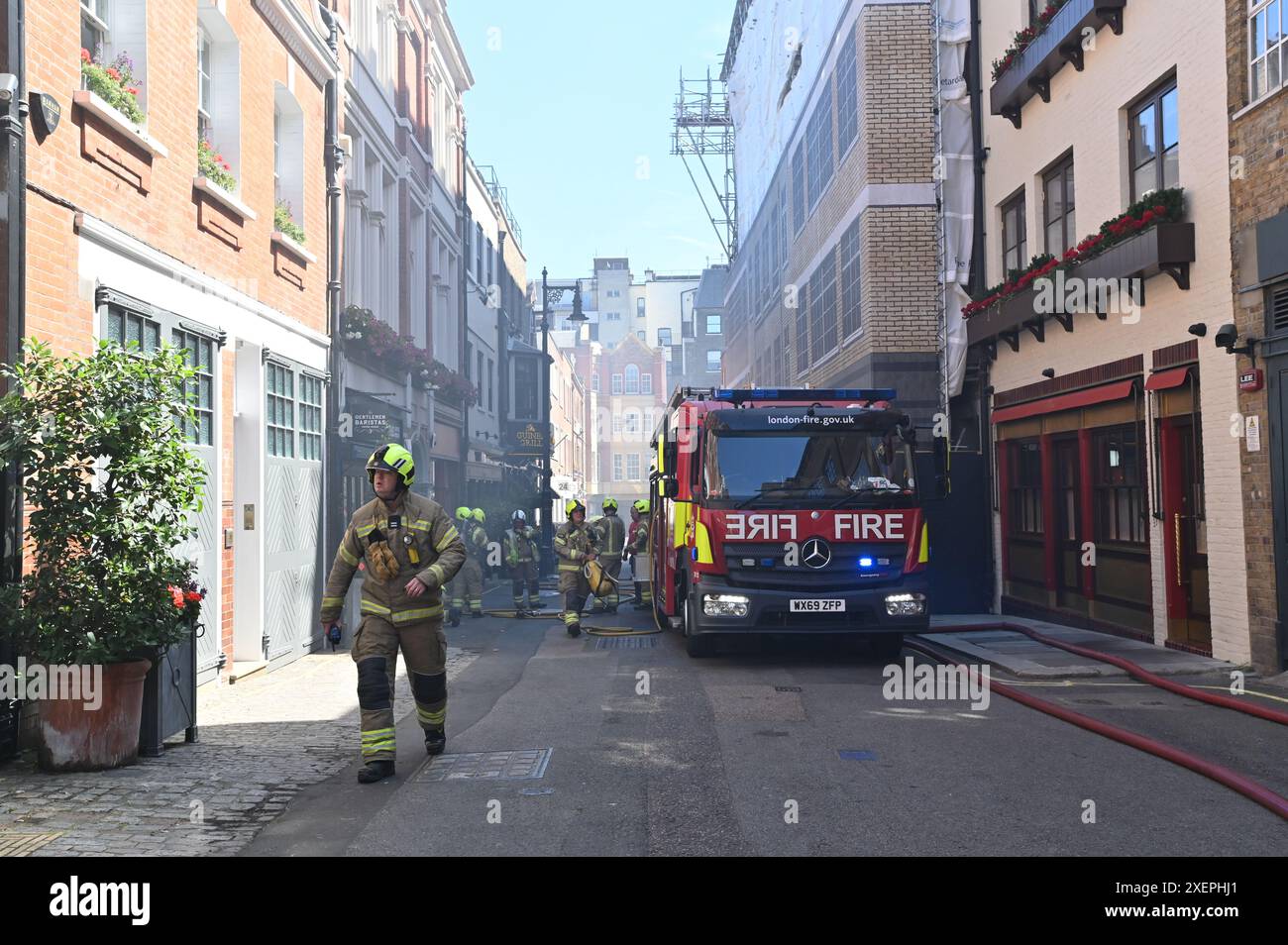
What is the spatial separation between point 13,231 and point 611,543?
10.4 meters

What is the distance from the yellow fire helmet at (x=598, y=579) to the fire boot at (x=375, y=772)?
8321 mm

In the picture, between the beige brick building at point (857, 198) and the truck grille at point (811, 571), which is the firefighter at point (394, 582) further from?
the beige brick building at point (857, 198)

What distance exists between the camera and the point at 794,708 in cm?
855

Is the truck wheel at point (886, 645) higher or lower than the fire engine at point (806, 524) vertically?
lower

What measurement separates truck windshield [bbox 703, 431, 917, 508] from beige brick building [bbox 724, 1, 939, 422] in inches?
266

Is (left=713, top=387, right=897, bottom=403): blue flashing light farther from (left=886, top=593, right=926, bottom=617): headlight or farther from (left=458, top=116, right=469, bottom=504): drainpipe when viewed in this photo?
(left=458, top=116, right=469, bottom=504): drainpipe

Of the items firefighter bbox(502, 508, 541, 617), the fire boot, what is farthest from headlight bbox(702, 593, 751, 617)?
firefighter bbox(502, 508, 541, 617)

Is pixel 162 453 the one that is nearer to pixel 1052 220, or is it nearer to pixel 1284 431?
pixel 1284 431

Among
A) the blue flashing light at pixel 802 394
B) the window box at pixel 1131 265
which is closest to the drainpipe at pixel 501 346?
the window box at pixel 1131 265

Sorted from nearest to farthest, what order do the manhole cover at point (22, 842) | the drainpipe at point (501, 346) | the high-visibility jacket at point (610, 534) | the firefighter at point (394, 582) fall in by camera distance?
the manhole cover at point (22, 842), the firefighter at point (394, 582), the high-visibility jacket at point (610, 534), the drainpipe at point (501, 346)

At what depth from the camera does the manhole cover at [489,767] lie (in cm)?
637

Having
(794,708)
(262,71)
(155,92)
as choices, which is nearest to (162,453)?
(155,92)

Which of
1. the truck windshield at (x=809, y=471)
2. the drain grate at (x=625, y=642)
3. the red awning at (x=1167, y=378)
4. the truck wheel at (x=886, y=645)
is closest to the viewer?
the truck windshield at (x=809, y=471)
